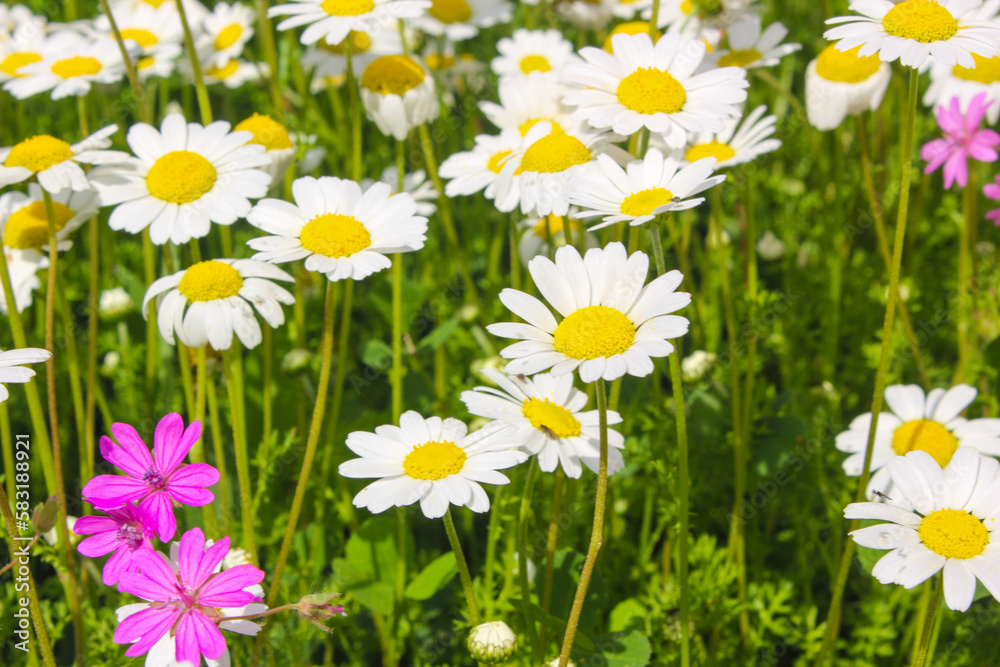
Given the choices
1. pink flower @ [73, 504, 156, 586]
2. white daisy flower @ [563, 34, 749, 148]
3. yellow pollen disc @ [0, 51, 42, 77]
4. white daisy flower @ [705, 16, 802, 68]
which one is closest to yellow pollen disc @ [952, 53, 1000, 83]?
white daisy flower @ [705, 16, 802, 68]

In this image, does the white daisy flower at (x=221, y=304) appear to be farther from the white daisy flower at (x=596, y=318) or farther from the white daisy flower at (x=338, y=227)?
the white daisy flower at (x=596, y=318)

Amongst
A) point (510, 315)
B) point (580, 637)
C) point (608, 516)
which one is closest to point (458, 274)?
point (510, 315)

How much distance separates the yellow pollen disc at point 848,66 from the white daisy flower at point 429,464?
114 cm

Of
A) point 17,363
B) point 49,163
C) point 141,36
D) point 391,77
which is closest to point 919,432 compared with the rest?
point 391,77

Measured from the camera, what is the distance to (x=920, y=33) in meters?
1.15

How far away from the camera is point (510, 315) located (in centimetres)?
193

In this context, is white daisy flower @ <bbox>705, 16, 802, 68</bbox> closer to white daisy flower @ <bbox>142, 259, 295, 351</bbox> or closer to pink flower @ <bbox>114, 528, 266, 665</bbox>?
white daisy flower @ <bbox>142, 259, 295, 351</bbox>

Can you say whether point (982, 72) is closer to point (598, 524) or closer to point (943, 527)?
point (943, 527)

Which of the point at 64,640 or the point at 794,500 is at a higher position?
the point at 794,500

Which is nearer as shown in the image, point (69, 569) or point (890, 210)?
point (69, 569)

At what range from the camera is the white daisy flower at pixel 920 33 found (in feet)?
3.62

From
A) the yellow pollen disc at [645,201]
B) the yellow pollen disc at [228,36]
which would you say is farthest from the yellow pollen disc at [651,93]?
the yellow pollen disc at [228,36]

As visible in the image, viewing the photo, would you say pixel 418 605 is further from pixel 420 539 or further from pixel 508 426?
pixel 508 426

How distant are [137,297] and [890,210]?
1916 millimetres
